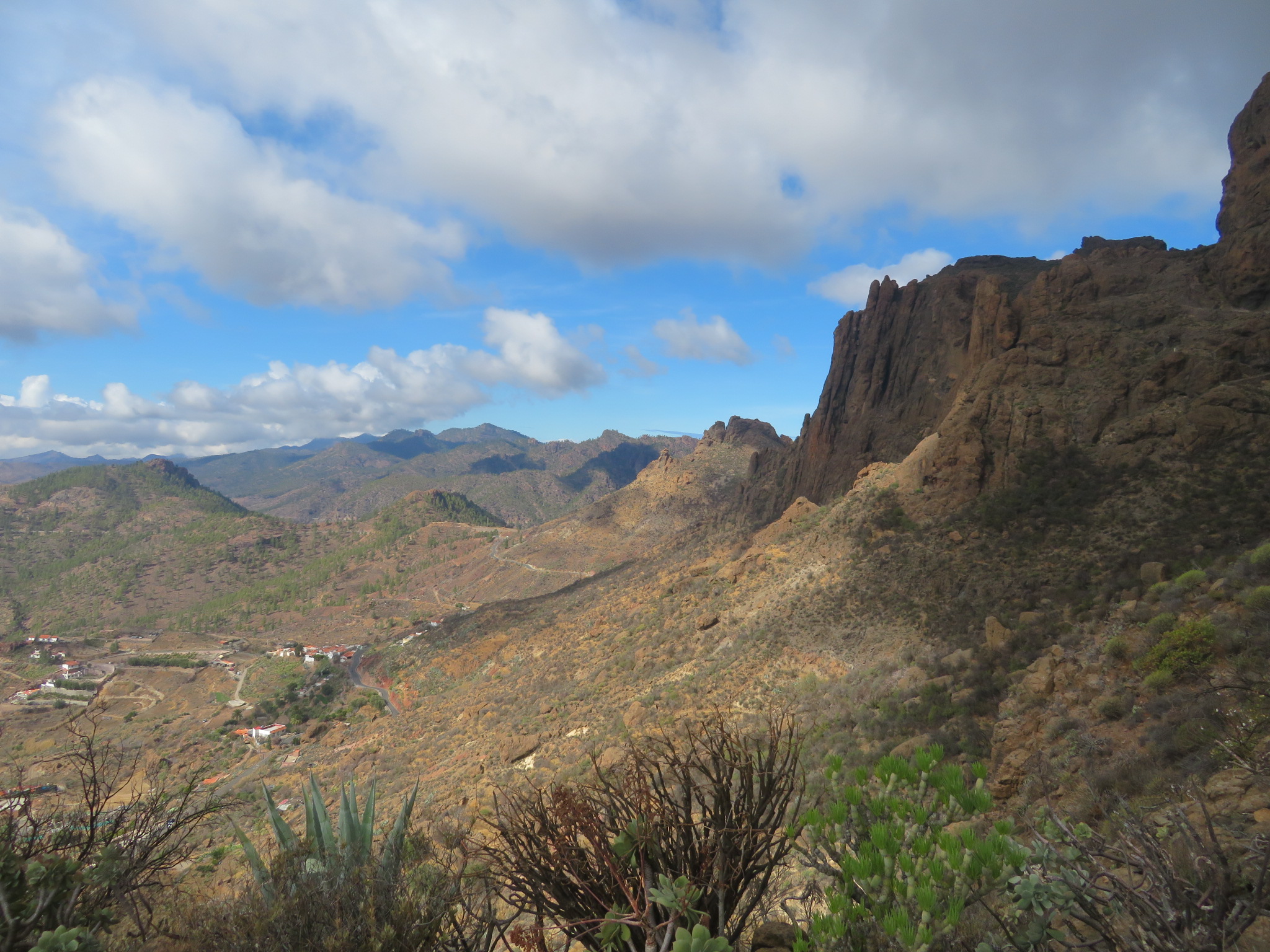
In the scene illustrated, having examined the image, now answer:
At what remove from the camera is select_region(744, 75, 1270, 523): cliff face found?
22.7m

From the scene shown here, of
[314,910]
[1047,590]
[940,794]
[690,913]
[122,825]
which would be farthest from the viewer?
[1047,590]

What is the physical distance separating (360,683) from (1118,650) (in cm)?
7322

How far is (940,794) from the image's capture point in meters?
4.01

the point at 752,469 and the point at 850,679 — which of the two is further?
the point at 752,469

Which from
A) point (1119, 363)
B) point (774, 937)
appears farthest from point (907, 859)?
point (1119, 363)

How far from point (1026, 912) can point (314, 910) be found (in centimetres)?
573

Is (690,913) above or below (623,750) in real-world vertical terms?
above

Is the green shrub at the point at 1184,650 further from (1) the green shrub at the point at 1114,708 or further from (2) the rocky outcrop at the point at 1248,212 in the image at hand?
(2) the rocky outcrop at the point at 1248,212

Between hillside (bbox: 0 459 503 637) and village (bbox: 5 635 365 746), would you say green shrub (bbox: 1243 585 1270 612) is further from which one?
hillside (bbox: 0 459 503 637)

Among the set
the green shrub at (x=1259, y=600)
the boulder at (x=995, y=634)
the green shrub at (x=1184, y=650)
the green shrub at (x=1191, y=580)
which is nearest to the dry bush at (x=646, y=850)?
the green shrub at (x=1184, y=650)

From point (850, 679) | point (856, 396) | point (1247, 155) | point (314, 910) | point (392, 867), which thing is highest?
point (1247, 155)

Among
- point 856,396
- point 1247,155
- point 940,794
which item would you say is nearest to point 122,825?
point 940,794

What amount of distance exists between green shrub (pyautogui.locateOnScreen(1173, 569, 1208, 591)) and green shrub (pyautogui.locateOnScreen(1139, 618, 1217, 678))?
4.15 m

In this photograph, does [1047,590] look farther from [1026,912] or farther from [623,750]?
[1026,912]
